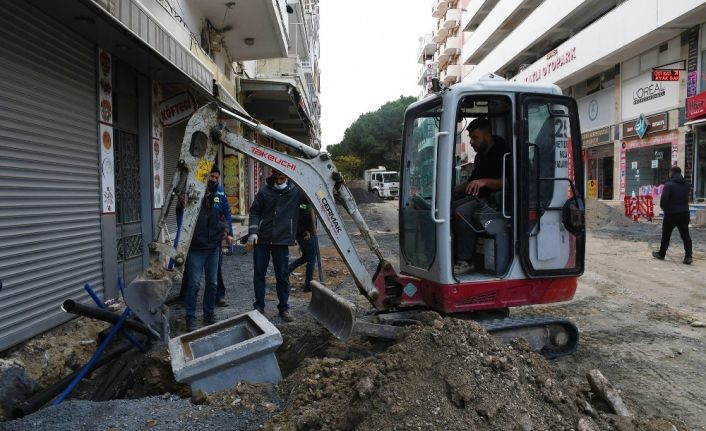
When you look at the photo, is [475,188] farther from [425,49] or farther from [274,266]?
[425,49]

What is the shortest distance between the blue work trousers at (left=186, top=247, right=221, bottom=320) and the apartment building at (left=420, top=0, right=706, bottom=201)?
16565 mm

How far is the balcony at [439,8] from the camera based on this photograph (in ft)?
184

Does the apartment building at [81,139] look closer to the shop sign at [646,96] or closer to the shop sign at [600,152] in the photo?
the shop sign at [646,96]

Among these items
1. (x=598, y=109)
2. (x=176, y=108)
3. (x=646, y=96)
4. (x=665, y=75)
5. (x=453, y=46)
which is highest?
(x=453, y=46)

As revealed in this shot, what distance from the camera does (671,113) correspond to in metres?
18.3

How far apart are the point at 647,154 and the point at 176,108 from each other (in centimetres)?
1808

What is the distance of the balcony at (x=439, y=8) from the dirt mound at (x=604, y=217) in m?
43.5

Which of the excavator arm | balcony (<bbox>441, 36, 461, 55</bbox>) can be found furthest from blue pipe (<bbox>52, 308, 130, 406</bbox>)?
balcony (<bbox>441, 36, 461, 55</bbox>)

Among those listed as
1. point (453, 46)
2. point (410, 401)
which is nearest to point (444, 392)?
point (410, 401)

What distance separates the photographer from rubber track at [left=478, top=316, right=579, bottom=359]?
4676 mm

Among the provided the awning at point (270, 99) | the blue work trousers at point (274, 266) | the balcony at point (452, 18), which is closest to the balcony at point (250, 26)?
the awning at point (270, 99)

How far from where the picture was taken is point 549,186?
476 centimetres

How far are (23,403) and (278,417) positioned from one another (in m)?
1.96

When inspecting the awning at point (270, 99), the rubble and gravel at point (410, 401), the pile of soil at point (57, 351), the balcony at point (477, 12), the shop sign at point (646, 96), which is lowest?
the pile of soil at point (57, 351)
